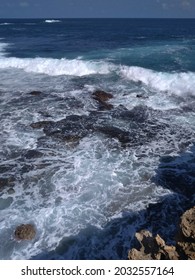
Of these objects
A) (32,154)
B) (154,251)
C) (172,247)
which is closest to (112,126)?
(32,154)

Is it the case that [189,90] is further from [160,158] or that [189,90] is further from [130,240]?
[130,240]

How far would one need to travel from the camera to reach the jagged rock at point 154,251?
770cm

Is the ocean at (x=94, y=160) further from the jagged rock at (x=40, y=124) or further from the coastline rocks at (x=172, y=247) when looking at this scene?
the coastline rocks at (x=172, y=247)

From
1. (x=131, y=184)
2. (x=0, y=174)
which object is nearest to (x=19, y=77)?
(x=0, y=174)

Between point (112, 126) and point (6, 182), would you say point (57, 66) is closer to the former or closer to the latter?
point (112, 126)

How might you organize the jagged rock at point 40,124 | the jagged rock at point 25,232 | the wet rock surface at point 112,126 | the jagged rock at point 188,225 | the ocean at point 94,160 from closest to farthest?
the jagged rock at point 188,225, the jagged rock at point 25,232, the ocean at point 94,160, the wet rock surface at point 112,126, the jagged rock at point 40,124

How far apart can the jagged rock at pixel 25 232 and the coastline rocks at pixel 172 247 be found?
194 inches

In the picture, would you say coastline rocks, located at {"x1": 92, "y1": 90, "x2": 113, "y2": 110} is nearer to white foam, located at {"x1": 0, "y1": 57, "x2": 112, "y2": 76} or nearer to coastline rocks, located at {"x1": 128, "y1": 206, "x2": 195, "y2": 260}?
white foam, located at {"x1": 0, "y1": 57, "x2": 112, "y2": 76}

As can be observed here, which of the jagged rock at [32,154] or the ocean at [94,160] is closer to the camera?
the ocean at [94,160]

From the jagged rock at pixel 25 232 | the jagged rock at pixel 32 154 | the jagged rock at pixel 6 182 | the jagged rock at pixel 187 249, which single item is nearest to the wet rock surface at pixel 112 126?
the jagged rock at pixel 32 154

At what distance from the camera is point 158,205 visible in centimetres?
1319

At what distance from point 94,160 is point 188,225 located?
8788 mm

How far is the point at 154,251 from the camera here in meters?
7.98
